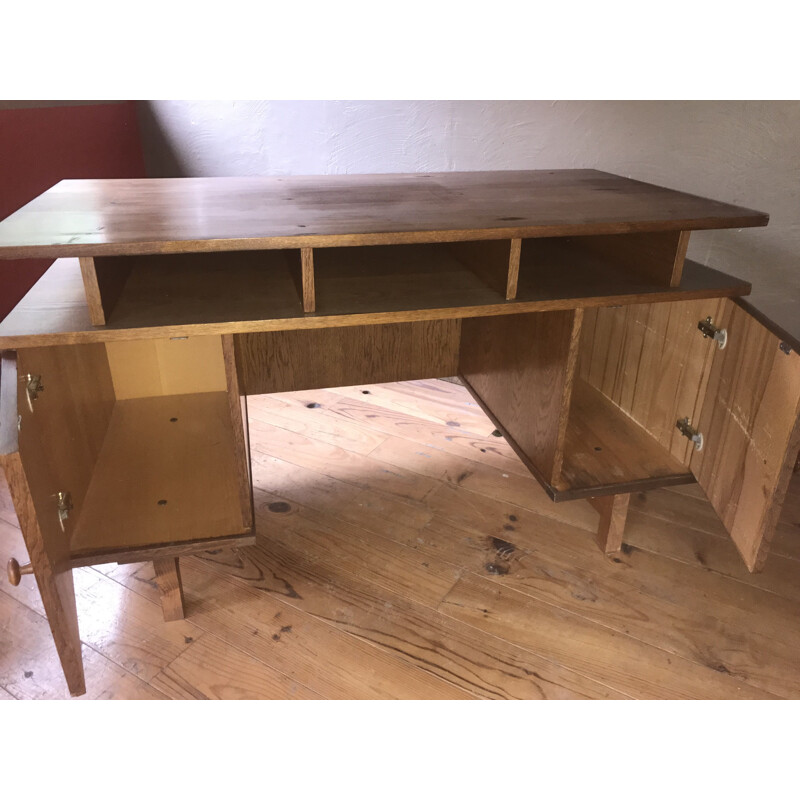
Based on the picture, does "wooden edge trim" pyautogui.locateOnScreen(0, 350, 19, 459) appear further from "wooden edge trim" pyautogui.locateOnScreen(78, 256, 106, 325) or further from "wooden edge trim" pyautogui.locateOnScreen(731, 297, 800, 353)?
"wooden edge trim" pyautogui.locateOnScreen(731, 297, 800, 353)

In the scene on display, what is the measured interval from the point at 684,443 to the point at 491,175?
72cm

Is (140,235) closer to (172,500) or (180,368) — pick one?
(172,500)

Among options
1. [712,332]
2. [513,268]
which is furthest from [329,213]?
[712,332]

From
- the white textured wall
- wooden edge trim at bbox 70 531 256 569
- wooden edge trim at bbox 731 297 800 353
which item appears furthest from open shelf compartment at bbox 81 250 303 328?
the white textured wall

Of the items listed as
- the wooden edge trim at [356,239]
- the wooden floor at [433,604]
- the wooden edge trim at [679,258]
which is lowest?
the wooden floor at [433,604]

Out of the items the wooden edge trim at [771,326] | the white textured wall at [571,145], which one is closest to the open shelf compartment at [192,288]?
the wooden edge trim at [771,326]

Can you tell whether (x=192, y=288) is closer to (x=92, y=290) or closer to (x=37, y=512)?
(x=92, y=290)

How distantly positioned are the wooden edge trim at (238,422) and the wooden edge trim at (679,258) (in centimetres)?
76

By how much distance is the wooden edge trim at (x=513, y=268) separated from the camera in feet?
3.51

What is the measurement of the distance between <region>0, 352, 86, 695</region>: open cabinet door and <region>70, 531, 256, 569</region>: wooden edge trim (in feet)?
0.25

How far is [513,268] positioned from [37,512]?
0.77m

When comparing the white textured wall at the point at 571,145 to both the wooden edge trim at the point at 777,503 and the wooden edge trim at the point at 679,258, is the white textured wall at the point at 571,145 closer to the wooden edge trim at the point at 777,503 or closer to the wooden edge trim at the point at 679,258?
the wooden edge trim at the point at 679,258

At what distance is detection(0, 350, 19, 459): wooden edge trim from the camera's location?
81cm

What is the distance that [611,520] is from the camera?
1.40 metres
